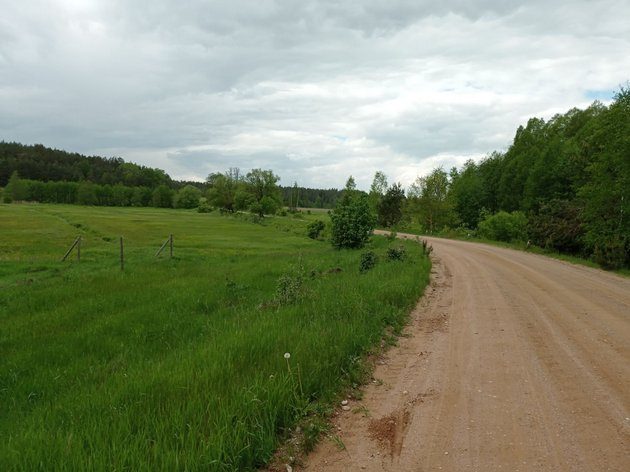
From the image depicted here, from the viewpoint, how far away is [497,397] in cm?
552

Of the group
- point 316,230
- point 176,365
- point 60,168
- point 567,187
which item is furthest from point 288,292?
point 60,168

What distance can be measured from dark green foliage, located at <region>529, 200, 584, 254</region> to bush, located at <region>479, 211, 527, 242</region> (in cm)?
641

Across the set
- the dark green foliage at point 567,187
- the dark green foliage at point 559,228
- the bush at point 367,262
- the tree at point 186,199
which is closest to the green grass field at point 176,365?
the bush at point 367,262

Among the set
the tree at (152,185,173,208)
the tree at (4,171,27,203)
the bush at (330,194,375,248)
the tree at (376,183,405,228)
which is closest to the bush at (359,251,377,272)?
the bush at (330,194,375,248)

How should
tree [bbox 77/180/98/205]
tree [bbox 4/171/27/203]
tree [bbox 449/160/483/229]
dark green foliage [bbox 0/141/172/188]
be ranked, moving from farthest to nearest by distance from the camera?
dark green foliage [bbox 0/141/172/188], tree [bbox 77/180/98/205], tree [bbox 4/171/27/203], tree [bbox 449/160/483/229]

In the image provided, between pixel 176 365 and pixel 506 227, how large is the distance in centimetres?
4109

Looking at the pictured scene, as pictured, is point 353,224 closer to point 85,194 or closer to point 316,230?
point 316,230

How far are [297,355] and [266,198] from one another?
101 m

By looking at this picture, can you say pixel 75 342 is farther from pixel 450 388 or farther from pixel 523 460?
pixel 523 460

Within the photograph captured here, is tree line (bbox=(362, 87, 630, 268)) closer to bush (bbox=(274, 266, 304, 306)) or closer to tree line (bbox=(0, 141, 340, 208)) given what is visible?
bush (bbox=(274, 266, 304, 306))

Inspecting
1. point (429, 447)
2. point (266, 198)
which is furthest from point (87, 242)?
point (266, 198)

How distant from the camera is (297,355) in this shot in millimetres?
6121

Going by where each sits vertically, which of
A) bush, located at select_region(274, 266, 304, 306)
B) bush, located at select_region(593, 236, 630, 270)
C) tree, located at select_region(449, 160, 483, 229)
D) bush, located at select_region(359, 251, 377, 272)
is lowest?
bush, located at select_region(274, 266, 304, 306)

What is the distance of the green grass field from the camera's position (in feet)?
13.0
